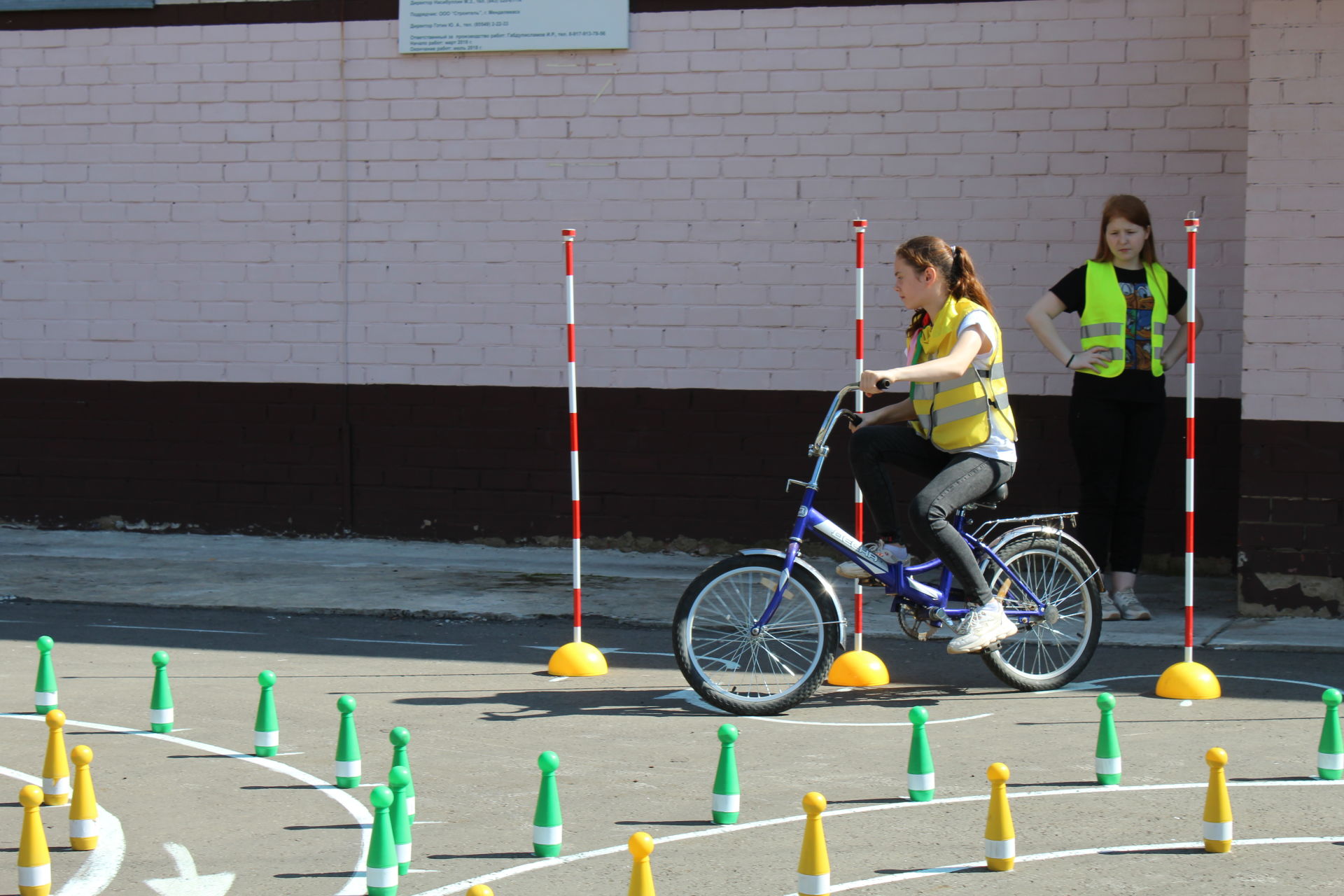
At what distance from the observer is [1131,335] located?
9328mm

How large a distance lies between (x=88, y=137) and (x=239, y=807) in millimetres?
9003

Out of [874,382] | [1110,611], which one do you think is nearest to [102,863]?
[874,382]

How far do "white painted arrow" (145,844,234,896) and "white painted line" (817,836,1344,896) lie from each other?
5.80 ft

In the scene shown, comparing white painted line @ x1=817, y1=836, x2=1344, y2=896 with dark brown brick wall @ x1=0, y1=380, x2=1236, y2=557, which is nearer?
white painted line @ x1=817, y1=836, x2=1344, y2=896

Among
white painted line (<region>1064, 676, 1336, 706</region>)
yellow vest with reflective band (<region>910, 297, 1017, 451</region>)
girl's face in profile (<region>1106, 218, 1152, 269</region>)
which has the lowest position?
white painted line (<region>1064, 676, 1336, 706</region>)

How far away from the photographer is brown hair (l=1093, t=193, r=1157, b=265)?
9.16 metres

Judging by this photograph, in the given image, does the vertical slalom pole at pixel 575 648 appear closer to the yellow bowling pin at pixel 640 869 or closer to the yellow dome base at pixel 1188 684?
the yellow dome base at pixel 1188 684

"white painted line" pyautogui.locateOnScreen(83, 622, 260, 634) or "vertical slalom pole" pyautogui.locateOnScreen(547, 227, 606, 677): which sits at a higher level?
"vertical slalom pole" pyautogui.locateOnScreen(547, 227, 606, 677)

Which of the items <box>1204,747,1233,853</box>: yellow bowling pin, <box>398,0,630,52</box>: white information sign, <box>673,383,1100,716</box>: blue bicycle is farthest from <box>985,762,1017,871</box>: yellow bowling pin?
<box>398,0,630,52</box>: white information sign

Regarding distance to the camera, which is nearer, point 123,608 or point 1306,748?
point 1306,748

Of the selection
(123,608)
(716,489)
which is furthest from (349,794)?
(716,489)

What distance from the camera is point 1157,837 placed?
5.27 m

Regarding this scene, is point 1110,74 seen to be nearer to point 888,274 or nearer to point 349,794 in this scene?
point 888,274

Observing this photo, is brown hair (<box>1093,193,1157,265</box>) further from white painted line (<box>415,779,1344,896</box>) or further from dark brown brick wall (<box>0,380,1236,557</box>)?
white painted line (<box>415,779,1344,896</box>)
